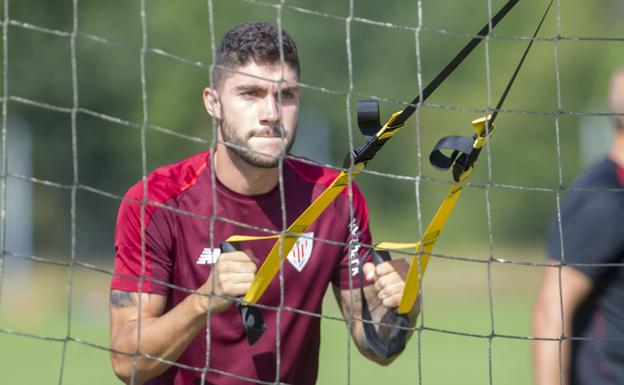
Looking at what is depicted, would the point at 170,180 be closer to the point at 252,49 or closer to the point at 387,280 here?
the point at 252,49

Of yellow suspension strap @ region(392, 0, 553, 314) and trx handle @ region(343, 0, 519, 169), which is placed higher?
trx handle @ region(343, 0, 519, 169)

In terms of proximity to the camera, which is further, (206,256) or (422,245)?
(206,256)

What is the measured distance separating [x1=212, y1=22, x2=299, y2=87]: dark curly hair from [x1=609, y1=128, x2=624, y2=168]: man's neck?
116cm

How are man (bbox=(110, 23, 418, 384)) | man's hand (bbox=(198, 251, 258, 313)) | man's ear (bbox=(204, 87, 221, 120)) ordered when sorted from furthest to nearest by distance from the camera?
man's ear (bbox=(204, 87, 221, 120)) < man (bbox=(110, 23, 418, 384)) < man's hand (bbox=(198, 251, 258, 313))

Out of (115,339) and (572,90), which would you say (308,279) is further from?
(572,90)

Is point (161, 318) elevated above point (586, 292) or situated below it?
below

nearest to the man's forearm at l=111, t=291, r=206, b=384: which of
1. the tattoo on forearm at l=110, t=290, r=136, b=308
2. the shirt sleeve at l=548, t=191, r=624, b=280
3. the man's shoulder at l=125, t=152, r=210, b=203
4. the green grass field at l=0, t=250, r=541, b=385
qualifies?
the tattoo on forearm at l=110, t=290, r=136, b=308

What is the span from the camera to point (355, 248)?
442cm

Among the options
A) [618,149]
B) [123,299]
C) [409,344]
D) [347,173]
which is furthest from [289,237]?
[409,344]

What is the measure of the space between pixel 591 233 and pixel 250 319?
1196 millimetres

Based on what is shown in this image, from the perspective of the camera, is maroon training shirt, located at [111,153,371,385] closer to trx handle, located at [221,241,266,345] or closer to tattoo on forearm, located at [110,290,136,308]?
tattoo on forearm, located at [110,290,136,308]

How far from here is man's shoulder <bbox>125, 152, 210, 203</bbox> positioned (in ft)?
13.7

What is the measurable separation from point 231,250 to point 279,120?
51 cm

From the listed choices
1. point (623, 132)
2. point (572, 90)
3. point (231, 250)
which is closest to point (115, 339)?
point (231, 250)
